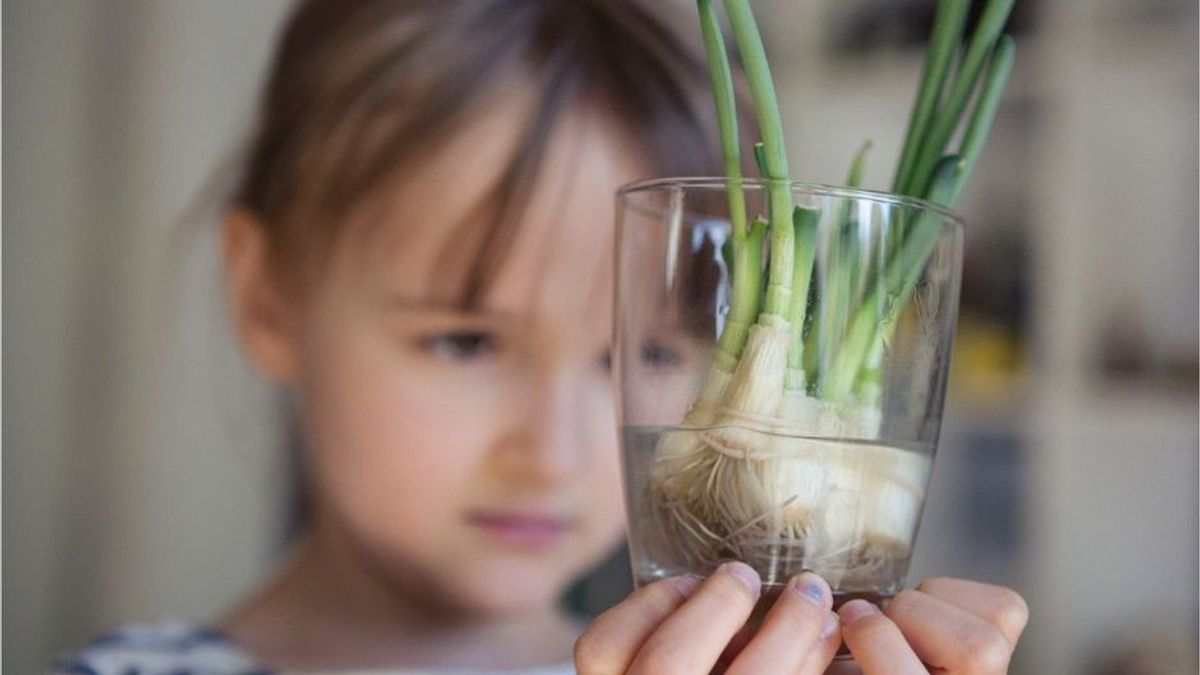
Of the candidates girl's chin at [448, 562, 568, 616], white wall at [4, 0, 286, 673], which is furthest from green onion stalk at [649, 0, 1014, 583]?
white wall at [4, 0, 286, 673]

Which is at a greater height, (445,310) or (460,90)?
(460,90)

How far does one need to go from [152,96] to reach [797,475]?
165 cm

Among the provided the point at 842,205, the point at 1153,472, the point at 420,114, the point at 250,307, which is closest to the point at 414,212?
the point at 420,114

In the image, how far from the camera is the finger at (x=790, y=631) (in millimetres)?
332

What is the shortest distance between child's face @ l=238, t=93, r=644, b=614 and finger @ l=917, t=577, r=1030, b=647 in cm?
42

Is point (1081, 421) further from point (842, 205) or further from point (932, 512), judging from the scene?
point (842, 205)

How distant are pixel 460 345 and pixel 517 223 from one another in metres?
0.10

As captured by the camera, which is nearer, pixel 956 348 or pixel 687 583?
pixel 687 583

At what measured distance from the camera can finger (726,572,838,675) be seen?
332 millimetres

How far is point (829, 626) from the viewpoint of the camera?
0.35 meters

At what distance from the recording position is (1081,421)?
1.49 m

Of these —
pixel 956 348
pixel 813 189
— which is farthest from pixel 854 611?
pixel 956 348

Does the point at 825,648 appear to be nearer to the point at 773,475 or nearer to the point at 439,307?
the point at 773,475

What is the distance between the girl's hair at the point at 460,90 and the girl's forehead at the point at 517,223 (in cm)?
1
